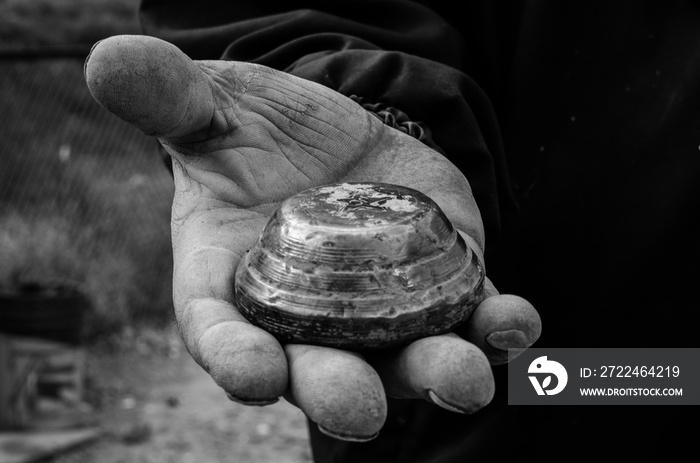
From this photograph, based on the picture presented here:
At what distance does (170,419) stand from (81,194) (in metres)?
2.47

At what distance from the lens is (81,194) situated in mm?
7039

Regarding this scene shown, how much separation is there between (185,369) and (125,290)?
97 centimetres

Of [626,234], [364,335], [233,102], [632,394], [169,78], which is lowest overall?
[632,394]

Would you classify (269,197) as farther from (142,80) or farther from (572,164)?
(572,164)

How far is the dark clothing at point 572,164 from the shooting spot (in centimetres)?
254

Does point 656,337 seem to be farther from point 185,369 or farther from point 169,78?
point 185,369

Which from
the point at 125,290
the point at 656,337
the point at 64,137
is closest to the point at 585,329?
the point at 656,337

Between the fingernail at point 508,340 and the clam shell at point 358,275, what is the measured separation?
0.10 metres

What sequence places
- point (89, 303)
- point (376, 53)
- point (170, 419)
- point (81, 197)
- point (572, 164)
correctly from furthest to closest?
point (81, 197) → point (89, 303) → point (170, 419) → point (572, 164) → point (376, 53)

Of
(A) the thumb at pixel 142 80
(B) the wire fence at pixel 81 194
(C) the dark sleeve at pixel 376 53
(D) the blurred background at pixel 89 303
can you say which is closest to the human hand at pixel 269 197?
(A) the thumb at pixel 142 80

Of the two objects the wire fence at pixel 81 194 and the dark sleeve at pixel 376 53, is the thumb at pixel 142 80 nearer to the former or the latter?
the dark sleeve at pixel 376 53

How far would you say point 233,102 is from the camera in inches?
84.6

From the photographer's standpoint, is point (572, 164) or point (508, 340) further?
point (572, 164)

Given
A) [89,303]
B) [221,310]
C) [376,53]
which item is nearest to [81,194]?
[89,303]
